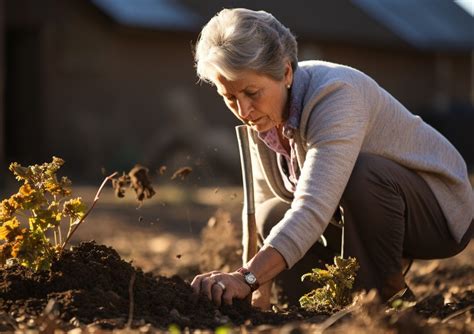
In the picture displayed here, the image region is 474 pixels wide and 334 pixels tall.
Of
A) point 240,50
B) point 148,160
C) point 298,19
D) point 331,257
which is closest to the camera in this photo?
point 240,50

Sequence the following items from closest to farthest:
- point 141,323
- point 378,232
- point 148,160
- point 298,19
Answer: point 141,323 → point 378,232 → point 148,160 → point 298,19

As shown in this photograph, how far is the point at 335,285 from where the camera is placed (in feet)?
12.5

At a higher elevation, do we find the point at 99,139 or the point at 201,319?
the point at 201,319

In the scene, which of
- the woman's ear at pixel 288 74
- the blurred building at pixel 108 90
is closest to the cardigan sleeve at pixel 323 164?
the woman's ear at pixel 288 74

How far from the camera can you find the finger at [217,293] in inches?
140

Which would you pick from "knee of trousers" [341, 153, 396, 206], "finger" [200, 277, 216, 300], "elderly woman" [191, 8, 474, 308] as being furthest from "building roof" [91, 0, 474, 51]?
"finger" [200, 277, 216, 300]

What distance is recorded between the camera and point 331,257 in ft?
15.5

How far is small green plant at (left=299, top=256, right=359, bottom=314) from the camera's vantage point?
12.4ft

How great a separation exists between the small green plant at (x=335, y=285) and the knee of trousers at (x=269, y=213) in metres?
0.79

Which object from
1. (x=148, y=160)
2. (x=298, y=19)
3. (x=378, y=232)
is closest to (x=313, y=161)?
(x=378, y=232)

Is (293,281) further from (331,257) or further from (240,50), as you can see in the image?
(240,50)

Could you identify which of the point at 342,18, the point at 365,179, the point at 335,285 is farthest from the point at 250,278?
the point at 342,18

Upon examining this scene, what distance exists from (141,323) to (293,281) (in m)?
1.70

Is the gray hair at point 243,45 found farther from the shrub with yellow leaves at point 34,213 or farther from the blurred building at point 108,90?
the blurred building at point 108,90
